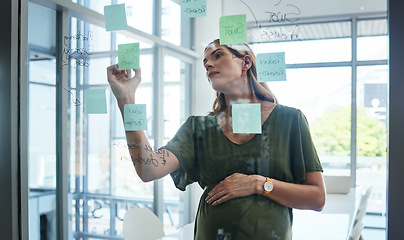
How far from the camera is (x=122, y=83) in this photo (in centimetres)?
142

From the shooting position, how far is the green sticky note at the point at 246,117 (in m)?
1.12

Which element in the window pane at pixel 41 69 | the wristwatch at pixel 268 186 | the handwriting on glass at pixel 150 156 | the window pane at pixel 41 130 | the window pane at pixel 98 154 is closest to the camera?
the wristwatch at pixel 268 186

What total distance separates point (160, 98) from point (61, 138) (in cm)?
77

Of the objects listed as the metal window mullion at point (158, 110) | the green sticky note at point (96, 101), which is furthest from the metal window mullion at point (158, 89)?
the green sticky note at point (96, 101)

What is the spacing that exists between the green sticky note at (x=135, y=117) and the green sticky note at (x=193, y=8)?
394 millimetres

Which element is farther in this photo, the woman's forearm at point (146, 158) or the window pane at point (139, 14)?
the window pane at point (139, 14)

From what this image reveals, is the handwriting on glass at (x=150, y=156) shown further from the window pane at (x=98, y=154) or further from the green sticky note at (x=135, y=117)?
the window pane at (x=98, y=154)

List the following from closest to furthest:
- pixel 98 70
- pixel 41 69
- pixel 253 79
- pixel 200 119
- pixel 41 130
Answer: pixel 253 79
pixel 200 119
pixel 98 70
pixel 41 69
pixel 41 130

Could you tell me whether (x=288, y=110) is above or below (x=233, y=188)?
above

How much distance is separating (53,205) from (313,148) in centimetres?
152

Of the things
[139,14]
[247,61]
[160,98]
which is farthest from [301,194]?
[139,14]

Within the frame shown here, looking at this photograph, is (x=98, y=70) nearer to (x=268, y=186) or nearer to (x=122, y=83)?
(x=122, y=83)

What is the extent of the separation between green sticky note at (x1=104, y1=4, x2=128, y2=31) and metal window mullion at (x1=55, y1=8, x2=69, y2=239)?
12.9 inches

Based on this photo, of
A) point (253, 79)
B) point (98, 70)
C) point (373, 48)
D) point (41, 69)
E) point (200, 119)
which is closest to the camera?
point (373, 48)
